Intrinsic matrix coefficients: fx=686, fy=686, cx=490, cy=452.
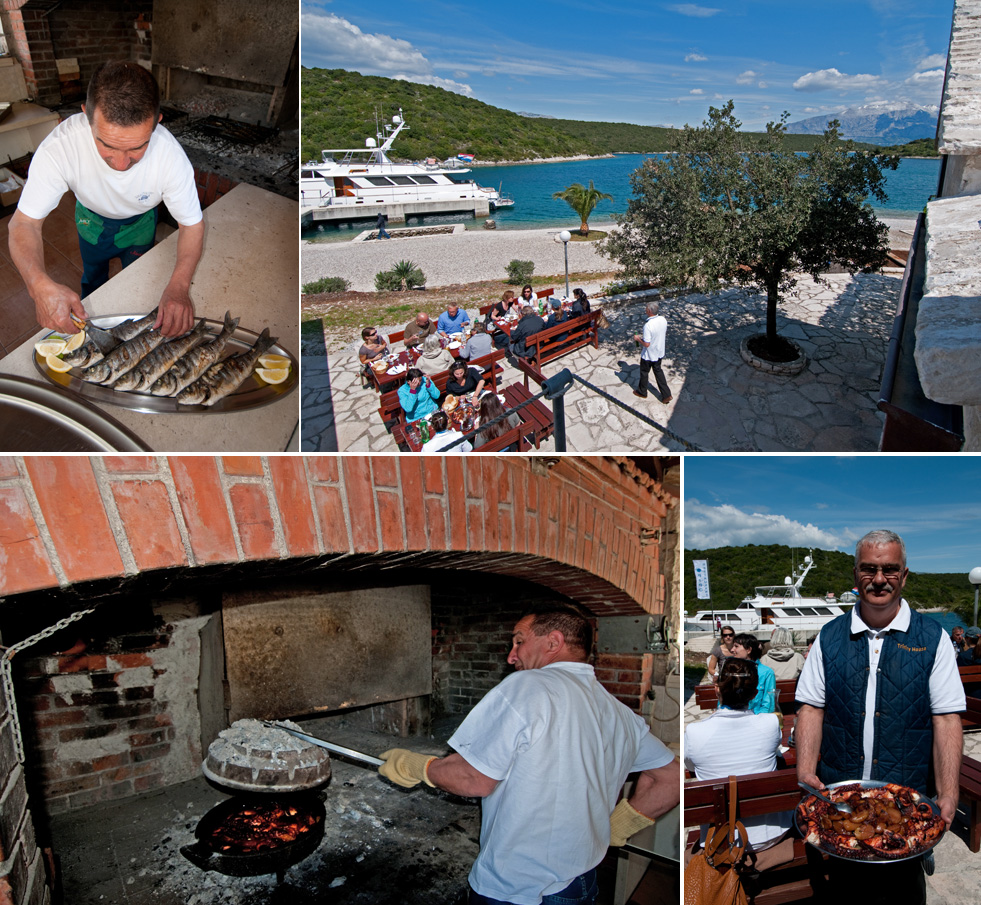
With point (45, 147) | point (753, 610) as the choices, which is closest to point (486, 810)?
point (45, 147)

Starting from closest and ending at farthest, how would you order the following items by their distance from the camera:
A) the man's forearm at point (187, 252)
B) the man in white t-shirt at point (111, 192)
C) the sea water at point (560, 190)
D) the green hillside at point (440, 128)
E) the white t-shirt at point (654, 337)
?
the man in white t-shirt at point (111, 192) < the man's forearm at point (187, 252) < the white t-shirt at point (654, 337) < the green hillside at point (440, 128) < the sea water at point (560, 190)

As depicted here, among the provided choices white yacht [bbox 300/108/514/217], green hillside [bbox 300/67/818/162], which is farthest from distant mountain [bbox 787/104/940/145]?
white yacht [bbox 300/108/514/217]

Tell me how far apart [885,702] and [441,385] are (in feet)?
18.1

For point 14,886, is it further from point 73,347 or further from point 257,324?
point 257,324

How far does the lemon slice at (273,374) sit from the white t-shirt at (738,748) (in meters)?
2.11

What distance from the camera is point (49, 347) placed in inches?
75.8

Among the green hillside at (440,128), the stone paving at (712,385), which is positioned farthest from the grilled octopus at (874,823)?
the stone paving at (712,385)

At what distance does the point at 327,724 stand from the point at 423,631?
0.96 metres

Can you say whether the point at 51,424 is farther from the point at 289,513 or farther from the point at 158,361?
the point at 289,513

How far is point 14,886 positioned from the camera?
1289mm

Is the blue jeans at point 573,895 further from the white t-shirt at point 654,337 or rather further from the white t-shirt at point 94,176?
the white t-shirt at point 654,337

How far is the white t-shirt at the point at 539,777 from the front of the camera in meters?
1.83

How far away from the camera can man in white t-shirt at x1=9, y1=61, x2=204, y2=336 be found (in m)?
1.72

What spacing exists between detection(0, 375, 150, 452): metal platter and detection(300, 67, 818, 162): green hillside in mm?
1480
